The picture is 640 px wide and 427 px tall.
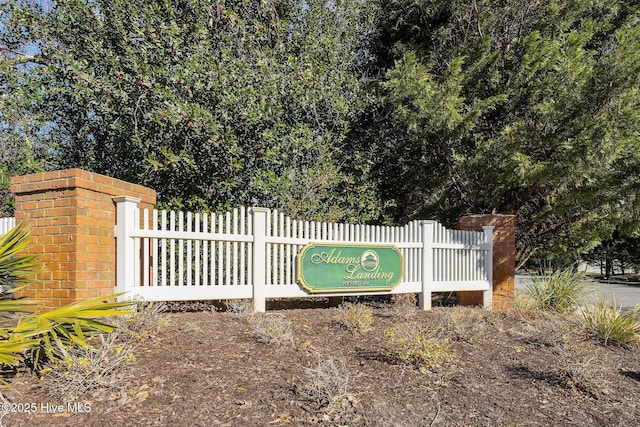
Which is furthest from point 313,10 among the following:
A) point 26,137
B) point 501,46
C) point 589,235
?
point 589,235

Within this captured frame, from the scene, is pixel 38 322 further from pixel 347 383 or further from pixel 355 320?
pixel 355 320

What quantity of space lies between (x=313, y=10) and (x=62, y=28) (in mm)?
4756

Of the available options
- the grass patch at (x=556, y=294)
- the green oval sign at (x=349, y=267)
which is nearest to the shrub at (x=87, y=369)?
the green oval sign at (x=349, y=267)

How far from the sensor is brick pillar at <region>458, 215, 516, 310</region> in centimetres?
847

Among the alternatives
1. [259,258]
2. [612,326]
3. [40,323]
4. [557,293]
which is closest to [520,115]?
[557,293]

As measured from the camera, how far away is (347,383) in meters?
3.72

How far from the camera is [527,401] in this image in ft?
13.1

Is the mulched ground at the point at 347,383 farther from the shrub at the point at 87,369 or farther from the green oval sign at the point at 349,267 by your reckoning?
the green oval sign at the point at 349,267

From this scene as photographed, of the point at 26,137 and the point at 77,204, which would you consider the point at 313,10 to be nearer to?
the point at 26,137

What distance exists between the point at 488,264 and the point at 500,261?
0.31 m

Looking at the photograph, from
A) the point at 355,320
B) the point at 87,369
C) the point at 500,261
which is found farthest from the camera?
the point at 500,261

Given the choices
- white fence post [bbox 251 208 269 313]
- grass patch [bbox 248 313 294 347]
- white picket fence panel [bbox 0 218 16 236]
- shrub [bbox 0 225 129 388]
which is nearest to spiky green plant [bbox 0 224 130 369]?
shrub [bbox 0 225 129 388]

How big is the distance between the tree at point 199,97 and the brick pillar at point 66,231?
227cm

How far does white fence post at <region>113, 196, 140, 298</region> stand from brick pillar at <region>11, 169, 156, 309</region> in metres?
0.15
